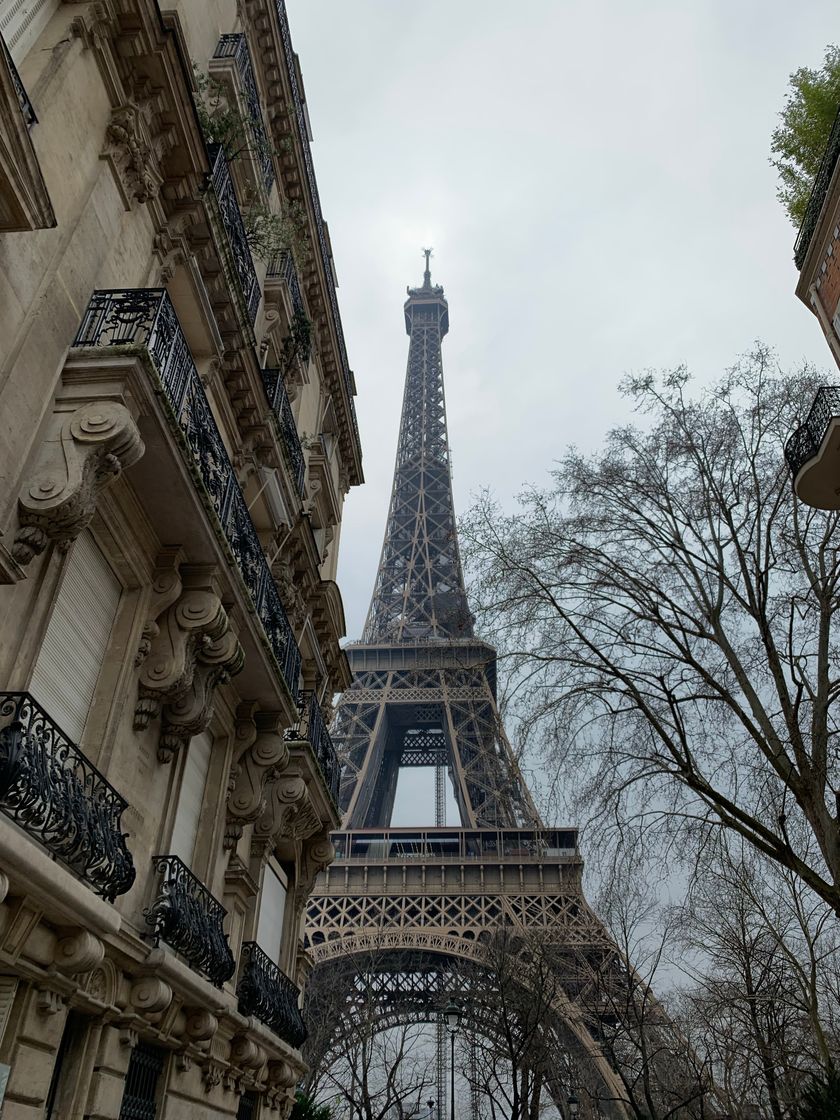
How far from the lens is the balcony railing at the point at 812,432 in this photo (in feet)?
43.8

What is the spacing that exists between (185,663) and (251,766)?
3500 mm

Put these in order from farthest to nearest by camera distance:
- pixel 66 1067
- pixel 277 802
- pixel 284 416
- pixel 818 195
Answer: pixel 818 195 < pixel 284 416 < pixel 277 802 < pixel 66 1067

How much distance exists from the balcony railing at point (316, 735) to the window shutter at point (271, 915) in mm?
1823

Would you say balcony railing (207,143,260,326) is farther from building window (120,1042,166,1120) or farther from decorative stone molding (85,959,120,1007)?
building window (120,1042,166,1120)

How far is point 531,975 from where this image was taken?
29.1 m

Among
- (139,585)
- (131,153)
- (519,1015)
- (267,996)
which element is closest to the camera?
(139,585)

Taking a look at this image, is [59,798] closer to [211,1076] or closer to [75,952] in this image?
[75,952]

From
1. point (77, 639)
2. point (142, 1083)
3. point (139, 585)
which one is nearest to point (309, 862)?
point (142, 1083)

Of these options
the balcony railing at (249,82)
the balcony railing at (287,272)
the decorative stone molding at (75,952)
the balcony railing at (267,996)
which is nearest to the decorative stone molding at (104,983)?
the decorative stone molding at (75,952)

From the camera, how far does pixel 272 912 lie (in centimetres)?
1450

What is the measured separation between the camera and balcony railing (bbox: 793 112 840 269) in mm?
15219

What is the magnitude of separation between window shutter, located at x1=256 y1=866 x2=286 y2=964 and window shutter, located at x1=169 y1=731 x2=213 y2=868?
304 cm

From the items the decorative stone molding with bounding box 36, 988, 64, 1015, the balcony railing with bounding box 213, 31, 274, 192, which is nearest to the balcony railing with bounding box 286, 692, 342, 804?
the decorative stone molding with bounding box 36, 988, 64, 1015

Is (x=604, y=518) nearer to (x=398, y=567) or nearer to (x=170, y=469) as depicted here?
(x=170, y=469)
